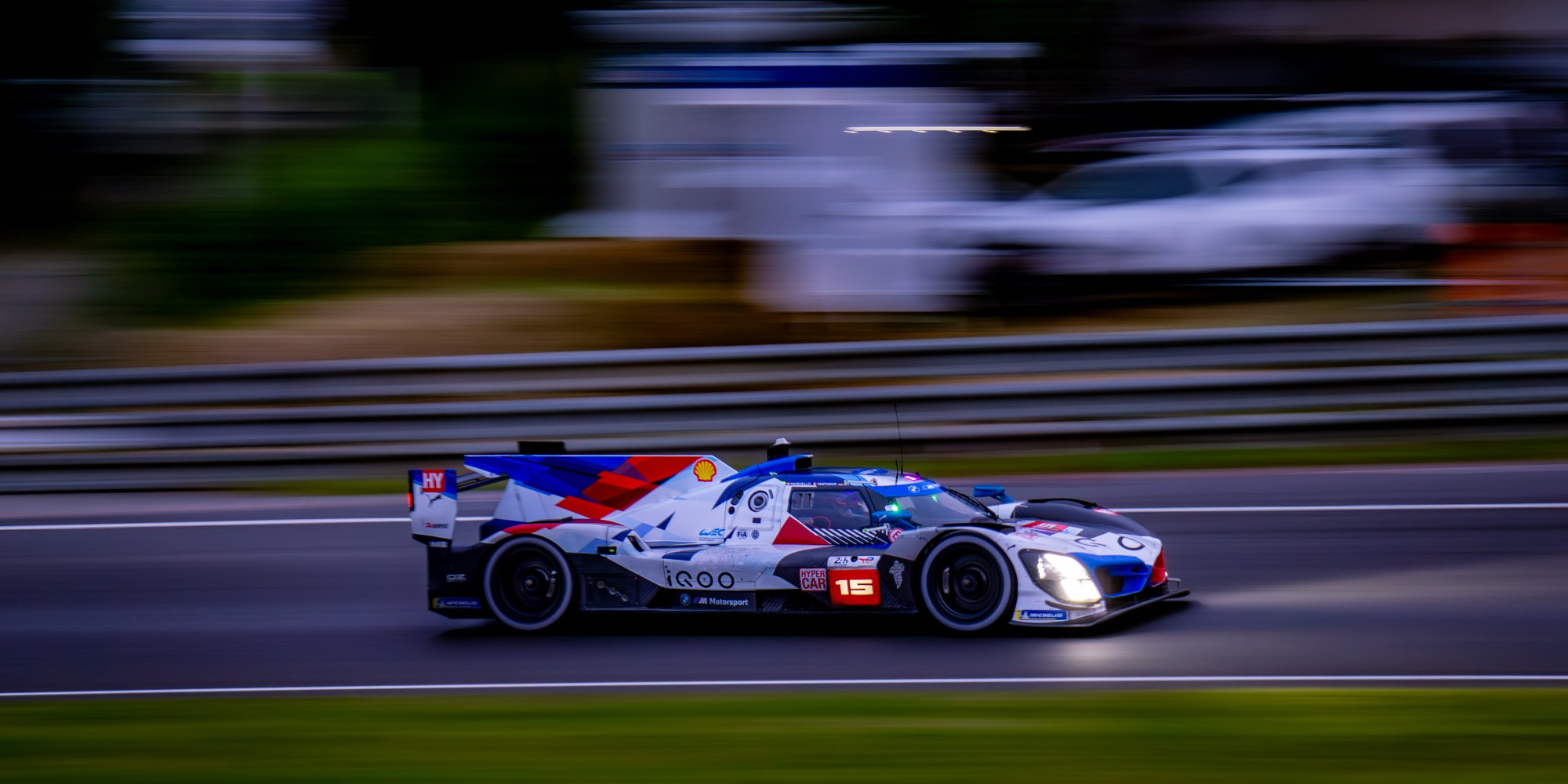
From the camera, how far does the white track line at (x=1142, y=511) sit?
10.0 m

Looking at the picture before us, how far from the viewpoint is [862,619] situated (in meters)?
8.46

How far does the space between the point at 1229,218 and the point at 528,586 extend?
7272 millimetres

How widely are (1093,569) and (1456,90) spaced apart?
398 inches

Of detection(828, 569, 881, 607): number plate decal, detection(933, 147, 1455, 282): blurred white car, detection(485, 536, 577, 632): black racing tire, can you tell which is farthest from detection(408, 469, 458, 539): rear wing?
detection(933, 147, 1455, 282): blurred white car

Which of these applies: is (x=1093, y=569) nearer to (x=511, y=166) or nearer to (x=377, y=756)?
(x=377, y=756)

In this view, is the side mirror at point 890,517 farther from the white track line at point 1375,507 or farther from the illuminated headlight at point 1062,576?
the white track line at point 1375,507

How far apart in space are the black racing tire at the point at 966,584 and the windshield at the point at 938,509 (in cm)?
24

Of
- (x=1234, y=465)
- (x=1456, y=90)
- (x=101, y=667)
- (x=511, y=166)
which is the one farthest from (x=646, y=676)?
(x=1456, y=90)

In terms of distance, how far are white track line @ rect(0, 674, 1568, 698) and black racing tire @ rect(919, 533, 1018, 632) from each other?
73 centimetres

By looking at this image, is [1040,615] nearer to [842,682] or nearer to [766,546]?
[842,682]

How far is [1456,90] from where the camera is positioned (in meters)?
15.6

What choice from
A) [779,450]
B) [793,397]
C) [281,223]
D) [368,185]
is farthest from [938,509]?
[368,185]

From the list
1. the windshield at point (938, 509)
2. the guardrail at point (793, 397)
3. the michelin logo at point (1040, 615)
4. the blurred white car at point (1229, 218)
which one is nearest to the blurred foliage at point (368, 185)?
the guardrail at point (793, 397)

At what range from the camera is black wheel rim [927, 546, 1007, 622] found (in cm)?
776
